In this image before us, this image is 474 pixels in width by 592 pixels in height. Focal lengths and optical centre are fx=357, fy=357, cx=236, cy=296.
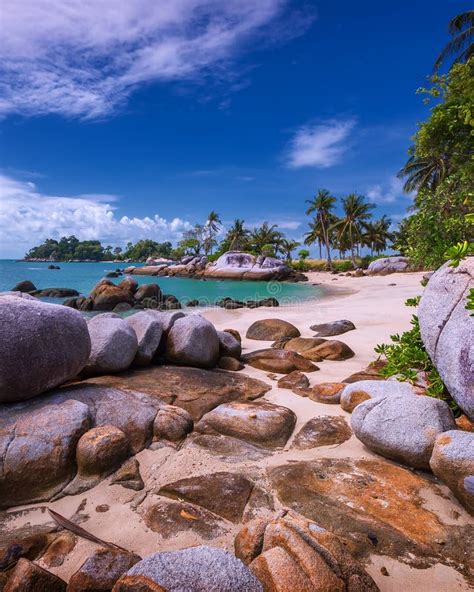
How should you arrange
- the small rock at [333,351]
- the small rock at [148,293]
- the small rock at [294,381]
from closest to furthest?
the small rock at [294,381]
the small rock at [333,351]
the small rock at [148,293]

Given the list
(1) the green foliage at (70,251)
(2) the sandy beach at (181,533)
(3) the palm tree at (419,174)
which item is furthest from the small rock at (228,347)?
(1) the green foliage at (70,251)

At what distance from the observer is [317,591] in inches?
83.7

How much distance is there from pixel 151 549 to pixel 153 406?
2094 mm

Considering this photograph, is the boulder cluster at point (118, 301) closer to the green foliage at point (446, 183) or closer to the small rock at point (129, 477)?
the green foliage at point (446, 183)

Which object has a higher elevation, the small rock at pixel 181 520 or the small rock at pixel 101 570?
the small rock at pixel 101 570

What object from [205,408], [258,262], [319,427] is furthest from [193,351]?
[258,262]

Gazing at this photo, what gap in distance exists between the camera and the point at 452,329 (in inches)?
156

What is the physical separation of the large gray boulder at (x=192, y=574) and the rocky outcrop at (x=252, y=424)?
2073 mm

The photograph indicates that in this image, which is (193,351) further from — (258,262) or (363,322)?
(258,262)

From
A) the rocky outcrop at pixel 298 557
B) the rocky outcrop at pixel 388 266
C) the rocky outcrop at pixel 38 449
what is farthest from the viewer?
the rocky outcrop at pixel 388 266

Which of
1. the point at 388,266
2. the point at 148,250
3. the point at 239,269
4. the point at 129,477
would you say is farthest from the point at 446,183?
the point at 148,250

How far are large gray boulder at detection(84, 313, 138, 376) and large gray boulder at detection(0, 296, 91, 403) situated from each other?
0.76 meters

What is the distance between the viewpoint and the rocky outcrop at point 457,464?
2.99m

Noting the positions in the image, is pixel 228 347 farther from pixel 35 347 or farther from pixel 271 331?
pixel 35 347
